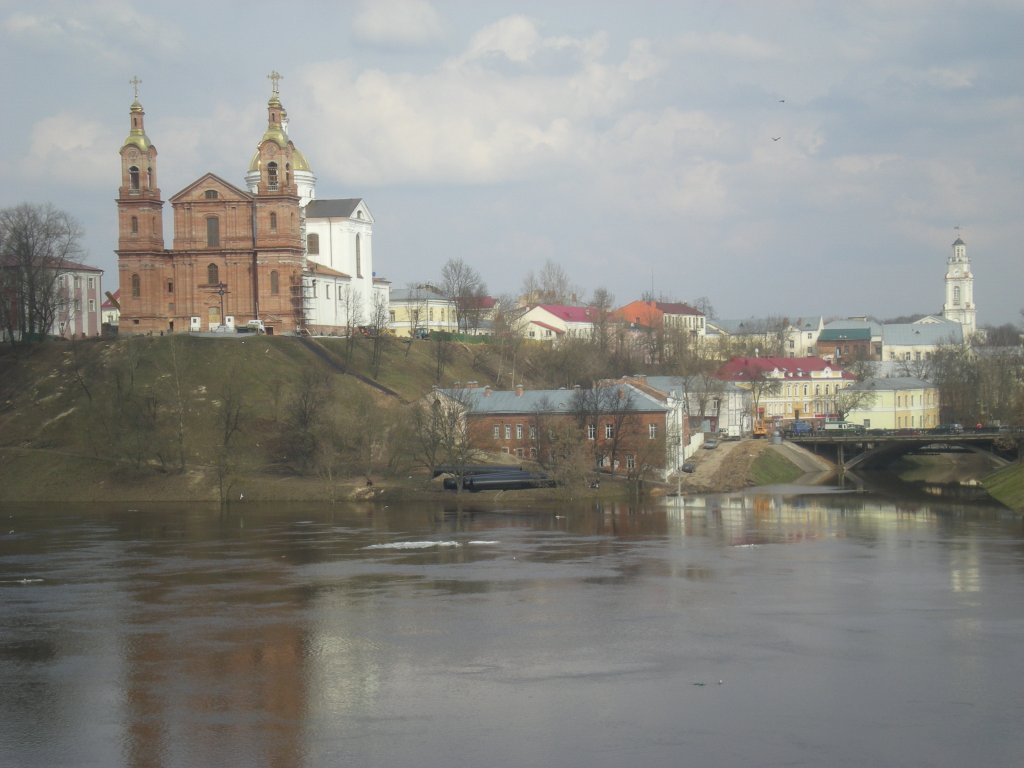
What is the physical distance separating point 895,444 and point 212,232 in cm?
4128

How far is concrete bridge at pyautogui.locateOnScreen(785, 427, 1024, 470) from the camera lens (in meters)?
64.9

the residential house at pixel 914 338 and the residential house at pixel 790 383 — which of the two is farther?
the residential house at pixel 914 338

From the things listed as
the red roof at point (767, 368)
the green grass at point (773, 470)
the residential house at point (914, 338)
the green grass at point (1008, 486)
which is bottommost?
the green grass at point (1008, 486)

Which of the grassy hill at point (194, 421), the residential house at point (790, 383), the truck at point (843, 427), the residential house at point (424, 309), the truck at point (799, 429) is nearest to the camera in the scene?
the grassy hill at point (194, 421)

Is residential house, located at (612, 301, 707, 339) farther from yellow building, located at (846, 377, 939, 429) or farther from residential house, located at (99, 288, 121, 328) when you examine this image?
residential house, located at (99, 288, 121, 328)

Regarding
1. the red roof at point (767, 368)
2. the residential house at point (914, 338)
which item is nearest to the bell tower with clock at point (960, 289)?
the residential house at point (914, 338)

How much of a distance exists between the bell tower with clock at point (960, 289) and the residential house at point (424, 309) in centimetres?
7195

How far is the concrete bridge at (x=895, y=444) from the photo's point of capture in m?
64.9

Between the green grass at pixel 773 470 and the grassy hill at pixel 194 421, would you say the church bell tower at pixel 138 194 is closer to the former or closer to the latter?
the grassy hill at pixel 194 421

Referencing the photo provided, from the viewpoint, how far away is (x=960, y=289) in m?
150

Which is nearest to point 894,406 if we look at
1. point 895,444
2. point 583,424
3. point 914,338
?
point 895,444

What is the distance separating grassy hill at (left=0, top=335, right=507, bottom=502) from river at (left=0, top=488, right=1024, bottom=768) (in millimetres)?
13165

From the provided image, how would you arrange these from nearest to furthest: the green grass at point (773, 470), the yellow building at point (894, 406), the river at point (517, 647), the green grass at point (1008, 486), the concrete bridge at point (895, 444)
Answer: the river at point (517, 647) → the green grass at point (1008, 486) → the green grass at point (773, 470) → the concrete bridge at point (895, 444) → the yellow building at point (894, 406)

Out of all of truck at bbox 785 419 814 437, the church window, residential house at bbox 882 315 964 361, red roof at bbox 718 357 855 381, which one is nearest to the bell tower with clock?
residential house at bbox 882 315 964 361
